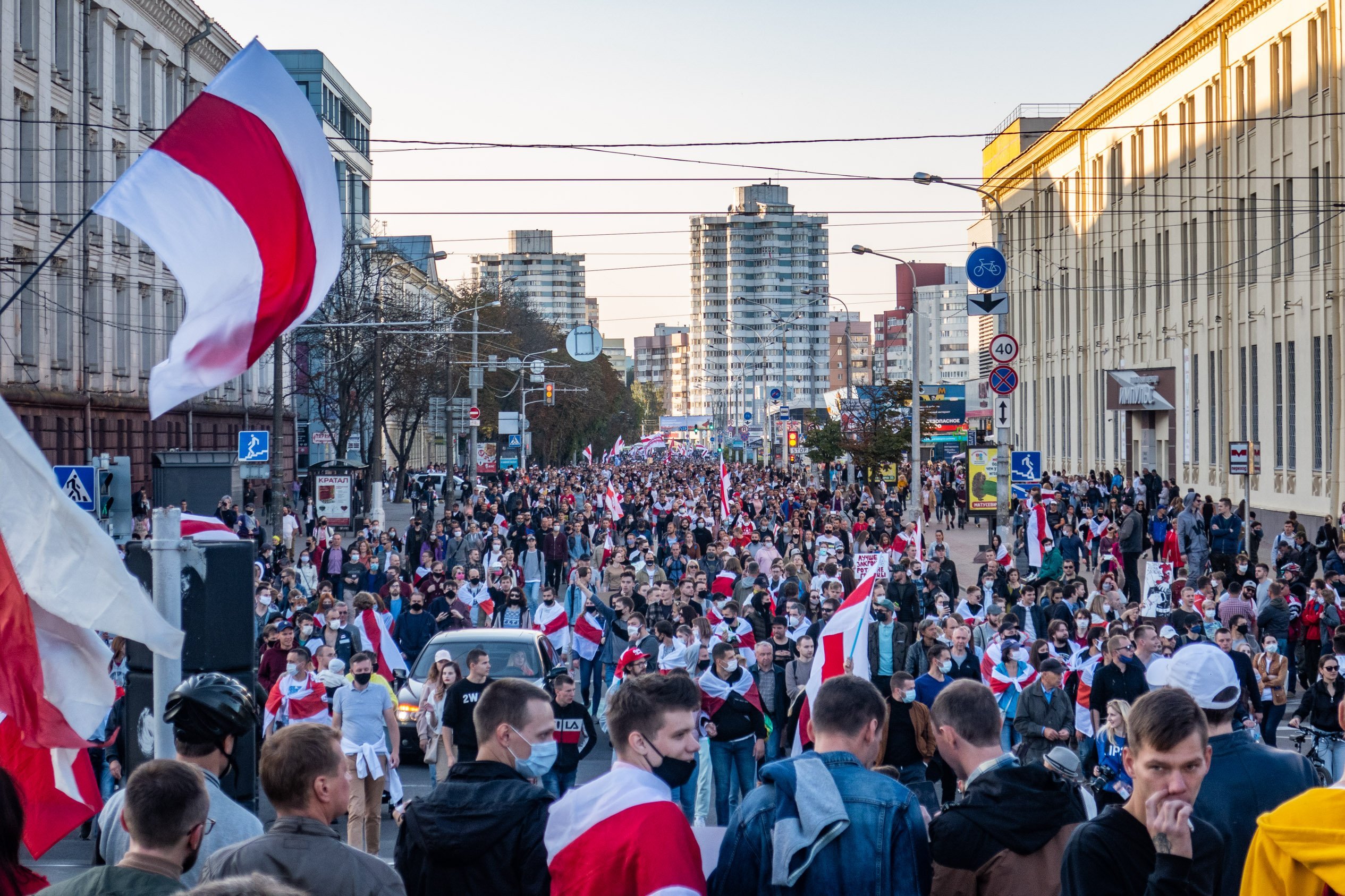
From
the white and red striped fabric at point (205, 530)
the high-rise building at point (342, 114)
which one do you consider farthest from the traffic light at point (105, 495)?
Answer: the high-rise building at point (342, 114)

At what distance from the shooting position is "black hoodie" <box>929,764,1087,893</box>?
15.6ft

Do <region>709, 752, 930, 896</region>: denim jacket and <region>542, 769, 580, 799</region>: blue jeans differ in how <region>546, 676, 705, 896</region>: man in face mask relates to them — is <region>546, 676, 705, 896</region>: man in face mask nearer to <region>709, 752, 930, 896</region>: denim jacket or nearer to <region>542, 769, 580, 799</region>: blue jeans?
<region>709, 752, 930, 896</region>: denim jacket

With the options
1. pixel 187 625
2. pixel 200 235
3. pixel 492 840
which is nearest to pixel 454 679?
pixel 187 625

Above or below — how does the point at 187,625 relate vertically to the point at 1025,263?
below

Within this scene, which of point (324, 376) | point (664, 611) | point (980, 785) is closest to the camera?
point (980, 785)

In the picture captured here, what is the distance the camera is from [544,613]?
18.0m

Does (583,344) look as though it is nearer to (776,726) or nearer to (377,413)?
(377,413)

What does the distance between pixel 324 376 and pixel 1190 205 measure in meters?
31.4

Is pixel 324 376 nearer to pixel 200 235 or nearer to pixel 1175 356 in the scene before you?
pixel 1175 356

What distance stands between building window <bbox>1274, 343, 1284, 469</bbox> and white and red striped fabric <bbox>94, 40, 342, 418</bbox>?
3758 cm

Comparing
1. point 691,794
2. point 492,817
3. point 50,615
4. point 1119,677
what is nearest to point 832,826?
point 492,817

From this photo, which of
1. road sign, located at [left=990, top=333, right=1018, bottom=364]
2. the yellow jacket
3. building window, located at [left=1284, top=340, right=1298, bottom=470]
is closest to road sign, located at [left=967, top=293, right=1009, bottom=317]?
road sign, located at [left=990, top=333, right=1018, bottom=364]

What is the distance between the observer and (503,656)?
47.8 ft

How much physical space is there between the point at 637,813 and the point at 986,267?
88.3ft
